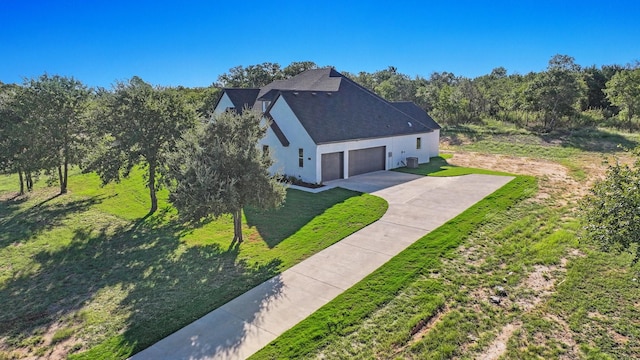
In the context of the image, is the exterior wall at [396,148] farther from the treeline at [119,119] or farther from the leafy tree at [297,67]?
the leafy tree at [297,67]

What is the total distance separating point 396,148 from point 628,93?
84.5 ft

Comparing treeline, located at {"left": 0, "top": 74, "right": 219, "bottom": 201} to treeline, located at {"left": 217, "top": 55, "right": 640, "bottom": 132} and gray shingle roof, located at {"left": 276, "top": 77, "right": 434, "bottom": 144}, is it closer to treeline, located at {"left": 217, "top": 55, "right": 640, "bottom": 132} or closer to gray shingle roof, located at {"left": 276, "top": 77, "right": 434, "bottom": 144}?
gray shingle roof, located at {"left": 276, "top": 77, "right": 434, "bottom": 144}

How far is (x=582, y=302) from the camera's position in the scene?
9195mm

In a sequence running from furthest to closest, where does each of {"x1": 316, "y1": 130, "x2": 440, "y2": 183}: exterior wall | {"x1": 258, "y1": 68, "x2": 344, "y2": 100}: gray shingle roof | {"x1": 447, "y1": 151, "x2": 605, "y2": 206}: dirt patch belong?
{"x1": 258, "y1": 68, "x2": 344, "y2": 100}: gray shingle roof → {"x1": 316, "y1": 130, "x2": 440, "y2": 183}: exterior wall → {"x1": 447, "y1": 151, "x2": 605, "y2": 206}: dirt patch

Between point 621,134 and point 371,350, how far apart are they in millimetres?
36494

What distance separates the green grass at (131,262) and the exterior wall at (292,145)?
212cm

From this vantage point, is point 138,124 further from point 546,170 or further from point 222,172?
point 546,170

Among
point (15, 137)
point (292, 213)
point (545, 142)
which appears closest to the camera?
point (292, 213)

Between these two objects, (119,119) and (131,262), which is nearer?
(131,262)

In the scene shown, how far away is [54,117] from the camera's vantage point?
869 inches

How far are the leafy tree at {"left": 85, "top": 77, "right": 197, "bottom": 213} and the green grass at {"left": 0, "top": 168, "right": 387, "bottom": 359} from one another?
287cm

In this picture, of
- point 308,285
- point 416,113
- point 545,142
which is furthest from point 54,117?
point 545,142

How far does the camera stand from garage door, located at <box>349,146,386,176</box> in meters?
24.0

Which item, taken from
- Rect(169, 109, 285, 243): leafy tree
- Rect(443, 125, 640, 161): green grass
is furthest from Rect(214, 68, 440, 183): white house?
Rect(443, 125, 640, 161): green grass
